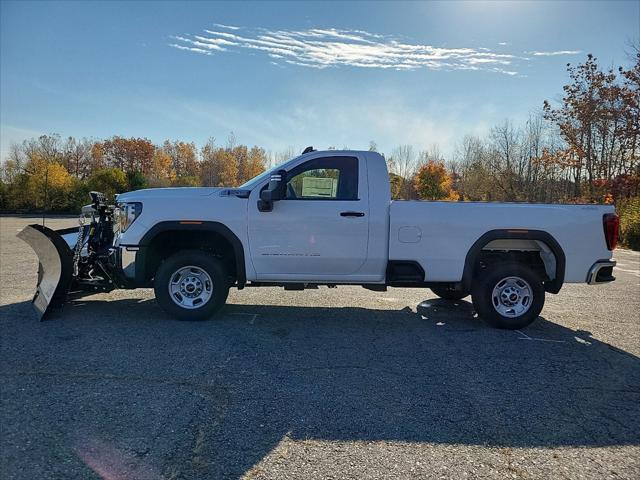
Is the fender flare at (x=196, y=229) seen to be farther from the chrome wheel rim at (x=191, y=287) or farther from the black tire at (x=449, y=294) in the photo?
the black tire at (x=449, y=294)

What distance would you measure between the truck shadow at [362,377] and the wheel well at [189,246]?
0.69 meters

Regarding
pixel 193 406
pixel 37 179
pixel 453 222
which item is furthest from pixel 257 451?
pixel 37 179

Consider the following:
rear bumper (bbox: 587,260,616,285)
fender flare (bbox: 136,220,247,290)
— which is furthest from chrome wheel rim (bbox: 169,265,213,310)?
rear bumper (bbox: 587,260,616,285)

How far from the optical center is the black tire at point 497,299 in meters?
5.93

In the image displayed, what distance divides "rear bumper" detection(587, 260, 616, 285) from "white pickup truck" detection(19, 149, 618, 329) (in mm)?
14

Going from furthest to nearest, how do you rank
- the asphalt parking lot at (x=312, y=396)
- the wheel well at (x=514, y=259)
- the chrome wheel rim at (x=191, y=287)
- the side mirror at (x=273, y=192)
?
1. the wheel well at (x=514, y=259)
2. the chrome wheel rim at (x=191, y=287)
3. the side mirror at (x=273, y=192)
4. the asphalt parking lot at (x=312, y=396)

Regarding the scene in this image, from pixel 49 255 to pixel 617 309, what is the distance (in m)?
8.67

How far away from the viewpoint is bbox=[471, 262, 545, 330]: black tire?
19.5 ft

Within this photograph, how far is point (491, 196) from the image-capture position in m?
31.7

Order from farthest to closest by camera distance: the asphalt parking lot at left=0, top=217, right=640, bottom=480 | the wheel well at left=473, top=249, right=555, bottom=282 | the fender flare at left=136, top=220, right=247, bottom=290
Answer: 1. the wheel well at left=473, top=249, right=555, bottom=282
2. the fender flare at left=136, top=220, right=247, bottom=290
3. the asphalt parking lot at left=0, top=217, right=640, bottom=480

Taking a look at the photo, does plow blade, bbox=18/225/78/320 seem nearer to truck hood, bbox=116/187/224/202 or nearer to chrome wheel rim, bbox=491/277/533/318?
truck hood, bbox=116/187/224/202

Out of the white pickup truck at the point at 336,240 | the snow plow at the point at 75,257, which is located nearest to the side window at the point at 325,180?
the white pickup truck at the point at 336,240

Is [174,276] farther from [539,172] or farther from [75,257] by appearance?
[539,172]

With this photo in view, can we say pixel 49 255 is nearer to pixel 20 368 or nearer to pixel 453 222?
pixel 20 368
